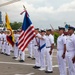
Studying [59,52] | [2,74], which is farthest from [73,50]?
[2,74]

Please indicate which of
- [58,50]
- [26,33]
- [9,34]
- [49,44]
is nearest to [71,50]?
[58,50]

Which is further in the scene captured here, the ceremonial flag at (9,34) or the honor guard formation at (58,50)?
the ceremonial flag at (9,34)

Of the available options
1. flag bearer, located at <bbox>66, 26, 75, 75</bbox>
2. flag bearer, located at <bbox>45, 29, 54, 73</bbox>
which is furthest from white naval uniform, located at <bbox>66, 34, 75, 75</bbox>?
flag bearer, located at <bbox>45, 29, 54, 73</bbox>

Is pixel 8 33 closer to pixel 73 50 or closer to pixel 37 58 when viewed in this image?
pixel 37 58

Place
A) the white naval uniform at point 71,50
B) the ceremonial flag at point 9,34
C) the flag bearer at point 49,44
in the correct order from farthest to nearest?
the ceremonial flag at point 9,34, the flag bearer at point 49,44, the white naval uniform at point 71,50

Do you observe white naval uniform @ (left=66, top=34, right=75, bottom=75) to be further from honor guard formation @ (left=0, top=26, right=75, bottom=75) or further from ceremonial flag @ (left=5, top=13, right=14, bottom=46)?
ceremonial flag @ (left=5, top=13, right=14, bottom=46)

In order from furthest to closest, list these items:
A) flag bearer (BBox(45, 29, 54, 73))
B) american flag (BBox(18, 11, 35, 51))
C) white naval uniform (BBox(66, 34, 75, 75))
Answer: american flag (BBox(18, 11, 35, 51)) → flag bearer (BBox(45, 29, 54, 73)) → white naval uniform (BBox(66, 34, 75, 75))

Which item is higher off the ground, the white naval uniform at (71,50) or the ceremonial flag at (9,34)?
the ceremonial flag at (9,34)

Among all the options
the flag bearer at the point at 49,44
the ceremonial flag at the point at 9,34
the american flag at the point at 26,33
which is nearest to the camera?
the flag bearer at the point at 49,44

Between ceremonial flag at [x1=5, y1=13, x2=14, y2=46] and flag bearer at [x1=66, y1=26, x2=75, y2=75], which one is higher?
ceremonial flag at [x1=5, y1=13, x2=14, y2=46]

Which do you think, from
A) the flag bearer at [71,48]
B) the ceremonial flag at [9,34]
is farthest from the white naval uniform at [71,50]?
the ceremonial flag at [9,34]

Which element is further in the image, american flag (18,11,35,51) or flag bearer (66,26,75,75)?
american flag (18,11,35,51)

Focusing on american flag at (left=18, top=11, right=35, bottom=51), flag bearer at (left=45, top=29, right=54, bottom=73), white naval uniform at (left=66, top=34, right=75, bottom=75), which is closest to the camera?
white naval uniform at (left=66, top=34, right=75, bottom=75)

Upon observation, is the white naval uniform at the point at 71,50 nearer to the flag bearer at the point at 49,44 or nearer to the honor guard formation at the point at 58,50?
the honor guard formation at the point at 58,50
